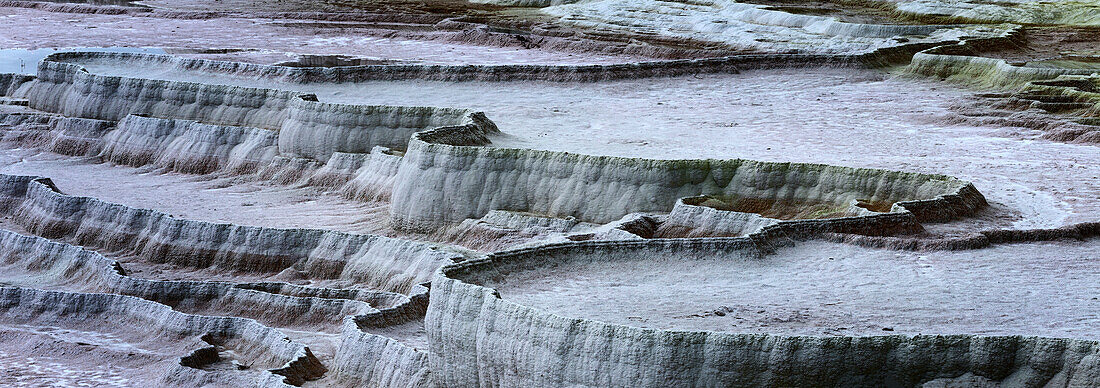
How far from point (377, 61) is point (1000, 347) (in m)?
19.9

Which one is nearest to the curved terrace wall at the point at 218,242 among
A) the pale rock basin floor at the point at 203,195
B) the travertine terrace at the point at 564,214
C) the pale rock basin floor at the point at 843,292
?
the travertine terrace at the point at 564,214

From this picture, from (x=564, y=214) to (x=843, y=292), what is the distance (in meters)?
5.21

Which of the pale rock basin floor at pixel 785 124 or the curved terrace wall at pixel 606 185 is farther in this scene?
the pale rock basin floor at pixel 785 124

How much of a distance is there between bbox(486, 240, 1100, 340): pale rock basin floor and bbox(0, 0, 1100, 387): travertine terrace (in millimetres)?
38

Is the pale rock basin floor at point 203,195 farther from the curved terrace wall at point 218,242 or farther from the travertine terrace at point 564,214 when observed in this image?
the curved terrace wall at point 218,242

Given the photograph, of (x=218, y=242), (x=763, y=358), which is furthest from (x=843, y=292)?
(x=218, y=242)

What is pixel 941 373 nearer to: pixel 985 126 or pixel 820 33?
pixel 985 126

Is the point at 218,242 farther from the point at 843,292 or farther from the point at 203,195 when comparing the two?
the point at 843,292

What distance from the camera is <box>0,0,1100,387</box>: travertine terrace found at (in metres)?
9.74

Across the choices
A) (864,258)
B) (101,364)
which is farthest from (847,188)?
(101,364)

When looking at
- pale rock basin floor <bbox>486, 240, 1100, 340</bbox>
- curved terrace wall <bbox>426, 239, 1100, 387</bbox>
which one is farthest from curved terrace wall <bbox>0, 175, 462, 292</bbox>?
curved terrace wall <bbox>426, 239, 1100, 387</bbox>

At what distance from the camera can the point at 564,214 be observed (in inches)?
610

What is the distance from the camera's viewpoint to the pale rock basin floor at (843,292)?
9.72 m

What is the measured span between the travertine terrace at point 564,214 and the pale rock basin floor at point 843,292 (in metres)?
0.04
